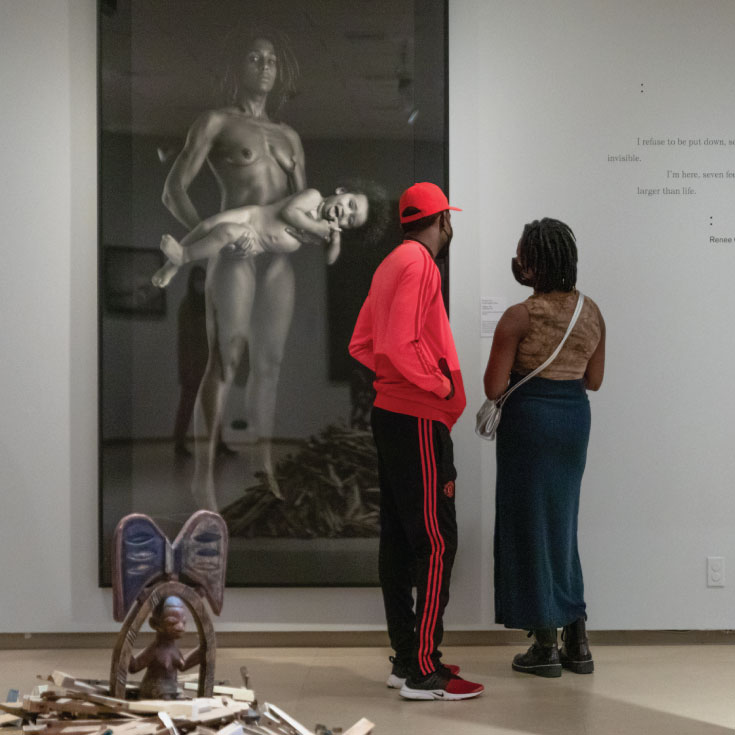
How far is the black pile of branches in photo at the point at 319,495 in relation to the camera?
3.52 m

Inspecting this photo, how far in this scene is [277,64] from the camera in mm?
3523

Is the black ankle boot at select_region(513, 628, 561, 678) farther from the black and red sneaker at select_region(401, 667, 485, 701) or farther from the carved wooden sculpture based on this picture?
the carved wooden sculpture

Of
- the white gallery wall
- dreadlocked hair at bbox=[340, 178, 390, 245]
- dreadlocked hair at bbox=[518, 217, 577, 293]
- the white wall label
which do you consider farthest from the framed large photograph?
dreadlocked hair at bbox=[518, 217, 577, 293]

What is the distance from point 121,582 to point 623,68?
2724mm

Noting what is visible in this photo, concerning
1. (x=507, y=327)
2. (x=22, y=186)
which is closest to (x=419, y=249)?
(x=507, y=327)

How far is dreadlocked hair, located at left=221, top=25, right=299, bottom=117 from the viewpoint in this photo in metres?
3.52

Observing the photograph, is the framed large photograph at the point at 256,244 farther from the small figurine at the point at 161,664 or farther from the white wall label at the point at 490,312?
the small figurine at the point at 161,664

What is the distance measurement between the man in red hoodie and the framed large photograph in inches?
24.8

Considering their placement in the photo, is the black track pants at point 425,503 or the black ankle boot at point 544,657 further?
the black ankle boot at point 544,657

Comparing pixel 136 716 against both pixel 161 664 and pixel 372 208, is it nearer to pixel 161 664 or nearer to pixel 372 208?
pixel 161 664

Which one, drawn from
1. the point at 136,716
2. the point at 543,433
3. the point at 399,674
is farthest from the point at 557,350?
the point at 136,716

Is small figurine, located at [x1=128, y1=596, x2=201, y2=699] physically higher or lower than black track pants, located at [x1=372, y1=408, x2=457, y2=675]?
lower

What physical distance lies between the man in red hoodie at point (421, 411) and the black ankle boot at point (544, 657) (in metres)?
0.36

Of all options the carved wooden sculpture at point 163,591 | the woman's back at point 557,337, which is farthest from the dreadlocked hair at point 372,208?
the carved wooden sculpture at point 163,591
